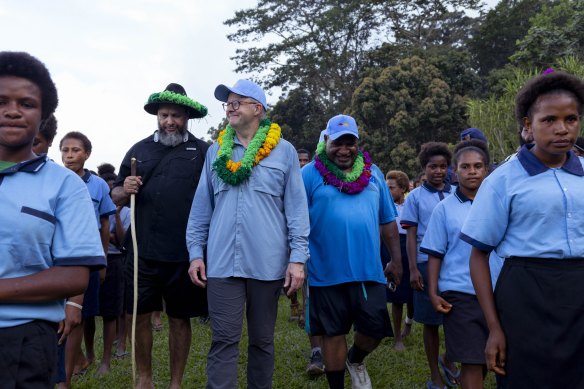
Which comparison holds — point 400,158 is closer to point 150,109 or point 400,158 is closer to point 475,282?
point 150,109

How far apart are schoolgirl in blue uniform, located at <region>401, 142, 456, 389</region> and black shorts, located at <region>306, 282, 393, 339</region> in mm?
860

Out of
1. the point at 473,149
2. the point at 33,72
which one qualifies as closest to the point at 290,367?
the point at 473,149

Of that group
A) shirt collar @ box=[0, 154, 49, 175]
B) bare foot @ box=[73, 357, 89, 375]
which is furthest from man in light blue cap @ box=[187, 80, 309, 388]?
bare foot @ box=[73, 357, 89, 375]

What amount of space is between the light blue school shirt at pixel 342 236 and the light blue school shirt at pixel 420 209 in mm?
998

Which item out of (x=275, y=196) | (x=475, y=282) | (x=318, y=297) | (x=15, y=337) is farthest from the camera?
(x=318, y=297)

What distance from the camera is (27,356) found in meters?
2.48

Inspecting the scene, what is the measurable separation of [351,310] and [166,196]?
1.84m

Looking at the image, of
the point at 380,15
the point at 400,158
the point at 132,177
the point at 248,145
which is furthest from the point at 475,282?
the point at 380,15

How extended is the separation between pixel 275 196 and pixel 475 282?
189 cm

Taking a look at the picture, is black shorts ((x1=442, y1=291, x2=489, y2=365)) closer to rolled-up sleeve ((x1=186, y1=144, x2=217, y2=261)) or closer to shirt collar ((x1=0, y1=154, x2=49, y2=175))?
rolled-up sleeve ((x1=186, y1=144, x2=217, y2=261))

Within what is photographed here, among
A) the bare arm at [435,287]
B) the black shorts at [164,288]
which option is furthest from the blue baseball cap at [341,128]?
A: the black shorts at [164,288]

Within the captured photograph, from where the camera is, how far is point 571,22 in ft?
75.4

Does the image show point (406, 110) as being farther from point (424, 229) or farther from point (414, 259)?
point (414, 259)

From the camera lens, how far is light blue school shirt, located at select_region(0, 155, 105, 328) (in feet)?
8.11
